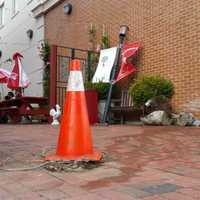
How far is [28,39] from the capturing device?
2297 centimetres

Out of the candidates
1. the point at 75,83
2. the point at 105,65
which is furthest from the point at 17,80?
the point at 75,83

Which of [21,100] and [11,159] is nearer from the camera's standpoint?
[11,159]

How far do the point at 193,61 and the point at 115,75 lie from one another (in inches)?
112

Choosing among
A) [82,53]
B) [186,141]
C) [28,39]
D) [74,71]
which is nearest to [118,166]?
[74,71]

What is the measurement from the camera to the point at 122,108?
39.1 feet

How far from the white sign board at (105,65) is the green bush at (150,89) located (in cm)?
193

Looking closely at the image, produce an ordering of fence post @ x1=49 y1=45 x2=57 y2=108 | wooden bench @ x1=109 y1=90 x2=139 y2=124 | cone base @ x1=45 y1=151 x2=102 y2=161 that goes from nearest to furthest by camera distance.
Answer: cone base @ x1=45 y1=151 x2=102 y2=161 → wooden bench @ x1=109 y1=90 x2=139 y2=124 → fence post @ x1=49 y1=45 x2=57 y2=108

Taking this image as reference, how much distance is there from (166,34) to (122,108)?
2357 mm

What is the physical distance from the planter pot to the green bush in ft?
4.92

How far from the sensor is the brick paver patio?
3646mm

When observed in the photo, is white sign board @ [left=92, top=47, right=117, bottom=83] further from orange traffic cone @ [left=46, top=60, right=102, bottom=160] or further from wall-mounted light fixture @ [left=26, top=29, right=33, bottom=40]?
wall-mounted light fixture @ [left=26, top=29, right=33, bottom=40]

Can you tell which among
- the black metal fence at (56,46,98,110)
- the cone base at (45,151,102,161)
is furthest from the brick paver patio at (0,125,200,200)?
the black metal fence at (56,46,98,110)

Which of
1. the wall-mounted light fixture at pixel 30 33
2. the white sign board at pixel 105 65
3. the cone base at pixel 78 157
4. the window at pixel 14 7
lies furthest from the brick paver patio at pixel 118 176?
the window at pixel 14 7

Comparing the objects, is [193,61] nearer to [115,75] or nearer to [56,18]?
[115,75]
